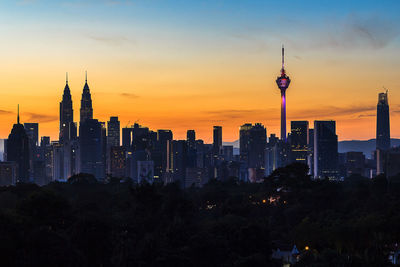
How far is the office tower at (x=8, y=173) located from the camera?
182125 mm

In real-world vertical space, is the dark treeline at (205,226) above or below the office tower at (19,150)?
below

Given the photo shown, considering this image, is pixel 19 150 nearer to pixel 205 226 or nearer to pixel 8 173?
pixel 8 173

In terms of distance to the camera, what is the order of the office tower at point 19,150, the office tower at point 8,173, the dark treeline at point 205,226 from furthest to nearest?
the office tower at point 19,150 → the office tower at point 8,173 → the dark treeline at point 205,226

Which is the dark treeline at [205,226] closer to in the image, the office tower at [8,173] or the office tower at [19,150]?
the office tower at [8,173]

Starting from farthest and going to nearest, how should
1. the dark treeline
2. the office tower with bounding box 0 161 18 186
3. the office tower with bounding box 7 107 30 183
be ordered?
the office tower with bounding box 7 107 30 183 < the office tower with bounding box 0 161 18 186 < the dark treeline

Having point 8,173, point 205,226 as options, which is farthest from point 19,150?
point 205,226

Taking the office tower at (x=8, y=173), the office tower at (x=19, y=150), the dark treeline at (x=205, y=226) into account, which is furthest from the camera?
the office tower at (x=19, y=150)

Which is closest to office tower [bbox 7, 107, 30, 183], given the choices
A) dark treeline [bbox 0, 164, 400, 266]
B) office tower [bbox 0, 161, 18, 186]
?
office tower [bbox 0, 161, 18, 186]

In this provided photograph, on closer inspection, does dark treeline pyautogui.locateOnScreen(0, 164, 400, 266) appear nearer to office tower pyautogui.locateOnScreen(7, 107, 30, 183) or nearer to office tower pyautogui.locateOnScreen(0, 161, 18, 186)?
office tower pyautogui.locateOnScreen(0, 161, 18, 186)

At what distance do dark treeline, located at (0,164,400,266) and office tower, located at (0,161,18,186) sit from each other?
11289 cm

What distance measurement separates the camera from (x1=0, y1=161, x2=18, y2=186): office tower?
182 meters

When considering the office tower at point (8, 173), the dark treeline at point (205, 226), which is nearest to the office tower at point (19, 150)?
the office tower at point (8, 173)

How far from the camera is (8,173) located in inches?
7288

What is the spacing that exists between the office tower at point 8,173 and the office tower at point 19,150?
3064 millimetres
